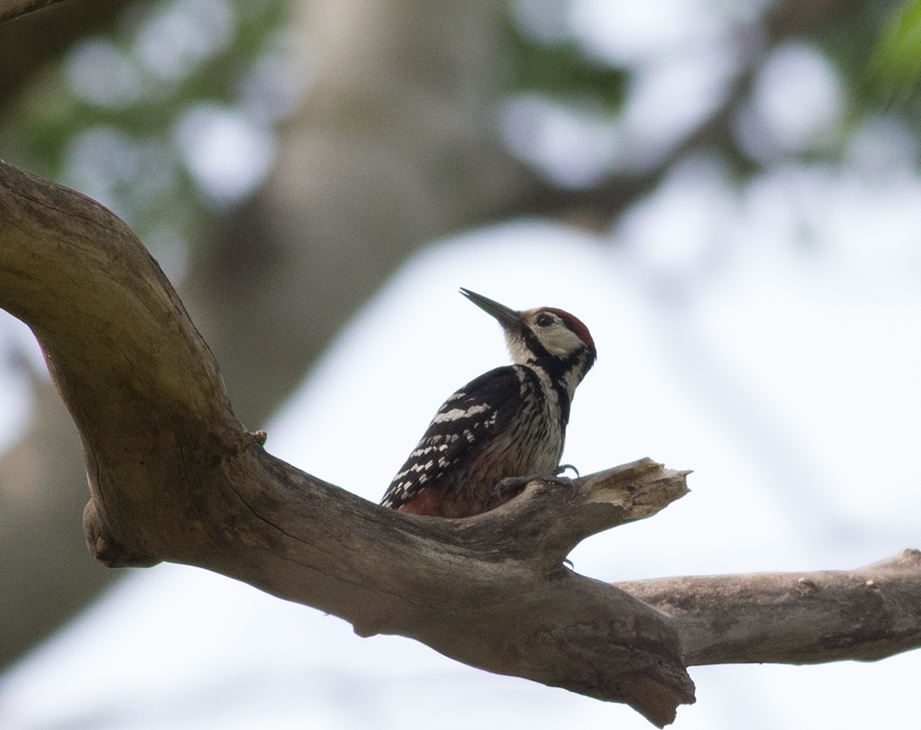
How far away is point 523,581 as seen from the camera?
318cm

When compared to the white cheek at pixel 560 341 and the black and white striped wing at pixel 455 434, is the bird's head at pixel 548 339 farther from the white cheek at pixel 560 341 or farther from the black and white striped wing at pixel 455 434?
the black and white striped wing at pixel 455 434

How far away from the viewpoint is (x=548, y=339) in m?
5.66

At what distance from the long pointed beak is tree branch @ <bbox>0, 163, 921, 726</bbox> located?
84.7 inches

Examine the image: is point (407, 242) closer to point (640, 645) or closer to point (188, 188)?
point (188, 188)

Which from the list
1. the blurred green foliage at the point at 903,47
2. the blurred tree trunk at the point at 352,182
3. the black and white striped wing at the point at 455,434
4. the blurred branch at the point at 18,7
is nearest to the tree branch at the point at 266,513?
the blurred branch at the point at 18,7

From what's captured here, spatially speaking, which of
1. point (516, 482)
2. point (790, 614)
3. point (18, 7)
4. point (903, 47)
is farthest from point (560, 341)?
point (903, 47)

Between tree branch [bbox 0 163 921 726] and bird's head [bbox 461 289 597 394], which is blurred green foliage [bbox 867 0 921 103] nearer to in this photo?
tree branch [bbox 0 163 921 726]

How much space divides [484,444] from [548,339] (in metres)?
1.29

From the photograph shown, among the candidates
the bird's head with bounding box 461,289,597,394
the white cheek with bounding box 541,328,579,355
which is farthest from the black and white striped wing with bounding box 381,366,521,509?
the white cheek with bounding box 541,328,579,355

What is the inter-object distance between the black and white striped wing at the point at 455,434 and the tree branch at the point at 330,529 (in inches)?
37.2

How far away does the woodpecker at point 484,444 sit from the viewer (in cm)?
441

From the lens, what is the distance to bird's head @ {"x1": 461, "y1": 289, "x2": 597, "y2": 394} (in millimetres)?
5496

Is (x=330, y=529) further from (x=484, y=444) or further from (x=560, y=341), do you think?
(x=560, y=341)

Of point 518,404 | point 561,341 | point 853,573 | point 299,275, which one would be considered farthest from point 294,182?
point 853,573
